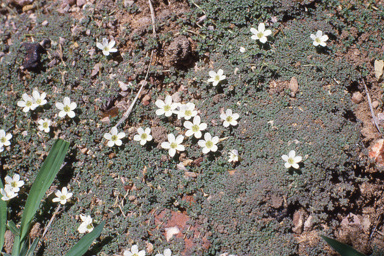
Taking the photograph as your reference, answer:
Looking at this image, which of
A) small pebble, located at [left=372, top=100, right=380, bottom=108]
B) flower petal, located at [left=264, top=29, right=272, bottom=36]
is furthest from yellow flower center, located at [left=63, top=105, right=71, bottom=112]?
small pebble, located at [left=372, top=100, right=380, bottom=108]

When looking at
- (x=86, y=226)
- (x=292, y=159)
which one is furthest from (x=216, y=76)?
(x=86, y=226)

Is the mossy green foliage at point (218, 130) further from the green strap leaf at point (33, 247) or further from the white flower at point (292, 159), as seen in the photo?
the green strap leaf at point (33, 247)

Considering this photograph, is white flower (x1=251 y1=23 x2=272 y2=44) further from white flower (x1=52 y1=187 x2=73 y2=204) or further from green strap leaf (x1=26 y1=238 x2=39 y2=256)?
green strap leaf (x1=26 y1=238 x2=39 y2=256)

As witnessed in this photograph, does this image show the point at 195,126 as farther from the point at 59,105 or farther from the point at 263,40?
the point at 59,105

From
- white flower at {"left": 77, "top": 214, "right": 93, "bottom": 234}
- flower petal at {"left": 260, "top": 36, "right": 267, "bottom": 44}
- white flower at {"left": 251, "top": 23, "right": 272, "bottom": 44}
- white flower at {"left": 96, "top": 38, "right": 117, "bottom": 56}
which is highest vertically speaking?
white flower at {"left": 251, "top": 23, "right": 272, "bottom": 44}

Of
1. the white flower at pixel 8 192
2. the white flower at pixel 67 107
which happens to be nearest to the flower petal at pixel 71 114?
the white flower at pixel 67 107
